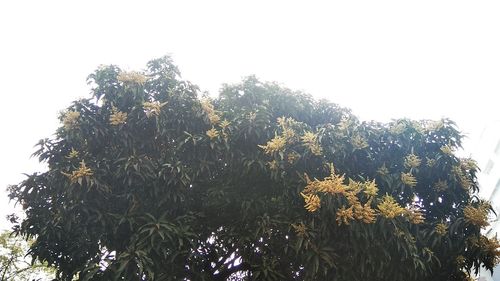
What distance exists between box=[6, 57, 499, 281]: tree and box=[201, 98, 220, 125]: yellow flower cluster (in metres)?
0.03

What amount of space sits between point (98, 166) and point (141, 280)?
164 cm

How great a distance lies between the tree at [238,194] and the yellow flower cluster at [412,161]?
0.27 ft

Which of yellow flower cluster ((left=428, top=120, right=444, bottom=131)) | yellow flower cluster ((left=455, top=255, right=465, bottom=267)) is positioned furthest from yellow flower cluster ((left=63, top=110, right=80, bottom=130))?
yellow flower cluster ((left=455, top=255, right=465, bottom=267))

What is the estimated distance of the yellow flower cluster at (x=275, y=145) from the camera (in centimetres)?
577

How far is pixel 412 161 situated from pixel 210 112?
9.74 ft

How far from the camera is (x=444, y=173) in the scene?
6.52m

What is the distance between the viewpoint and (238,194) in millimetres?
6074

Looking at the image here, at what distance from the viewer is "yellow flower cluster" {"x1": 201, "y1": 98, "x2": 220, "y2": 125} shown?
6.27 meters

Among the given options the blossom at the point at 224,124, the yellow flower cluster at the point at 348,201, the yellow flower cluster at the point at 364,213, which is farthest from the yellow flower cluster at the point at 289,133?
the yellow flower cluster at the point at 364,213

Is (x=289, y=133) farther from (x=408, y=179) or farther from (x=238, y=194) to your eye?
(x=408, y=179)

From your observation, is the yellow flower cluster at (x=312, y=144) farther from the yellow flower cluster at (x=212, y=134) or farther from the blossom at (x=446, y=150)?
the blossom at (x=446, y=150)

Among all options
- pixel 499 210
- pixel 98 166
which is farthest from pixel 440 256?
pixel 499 210

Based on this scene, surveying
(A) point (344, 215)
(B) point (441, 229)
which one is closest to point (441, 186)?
(B) point (441, 229)

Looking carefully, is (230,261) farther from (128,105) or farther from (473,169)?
(473,169)
